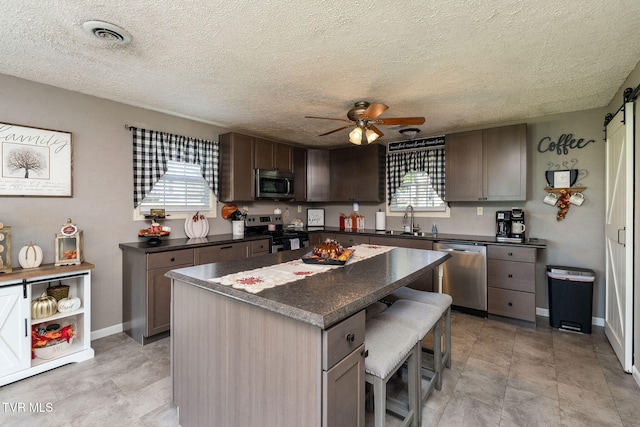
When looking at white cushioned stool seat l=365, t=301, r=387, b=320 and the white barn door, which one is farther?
the white barn door

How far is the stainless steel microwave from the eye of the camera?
4.15 meters

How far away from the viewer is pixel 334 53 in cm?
208

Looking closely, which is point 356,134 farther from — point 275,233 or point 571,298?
point 571,298

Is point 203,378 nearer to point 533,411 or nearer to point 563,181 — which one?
point 533,411

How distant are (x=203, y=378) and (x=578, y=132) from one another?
433 centimetres

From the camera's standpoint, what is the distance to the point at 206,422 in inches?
60.0

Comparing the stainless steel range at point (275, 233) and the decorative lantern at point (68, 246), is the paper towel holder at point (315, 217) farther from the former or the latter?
the decorative lantern at point (68, 246)

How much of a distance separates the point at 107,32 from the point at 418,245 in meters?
3.61

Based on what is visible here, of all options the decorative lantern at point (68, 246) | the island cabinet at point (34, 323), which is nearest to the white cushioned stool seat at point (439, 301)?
the island cabinet at point (34, 323)

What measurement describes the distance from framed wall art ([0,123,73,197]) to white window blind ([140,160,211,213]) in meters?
0.74

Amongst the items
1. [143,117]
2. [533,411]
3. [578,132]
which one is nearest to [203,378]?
[533,411]

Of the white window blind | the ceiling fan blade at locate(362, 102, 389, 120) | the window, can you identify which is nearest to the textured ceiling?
the ceiling fan blade at locate(362, 102, 389, 120)

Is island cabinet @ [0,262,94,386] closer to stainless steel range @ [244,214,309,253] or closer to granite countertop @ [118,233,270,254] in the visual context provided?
granite countertop @ [118,233,270,254]

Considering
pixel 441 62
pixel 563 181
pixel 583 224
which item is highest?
pixel 441 62
